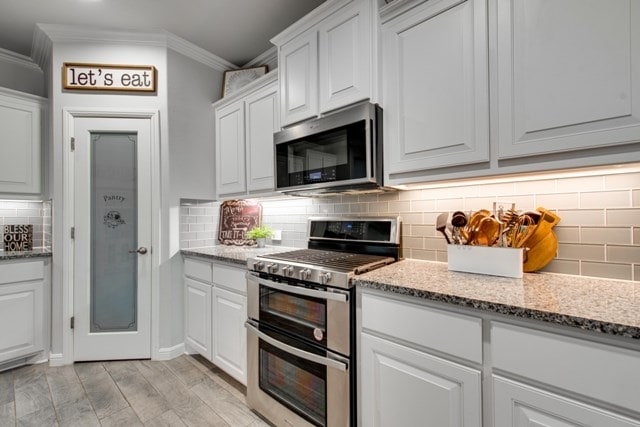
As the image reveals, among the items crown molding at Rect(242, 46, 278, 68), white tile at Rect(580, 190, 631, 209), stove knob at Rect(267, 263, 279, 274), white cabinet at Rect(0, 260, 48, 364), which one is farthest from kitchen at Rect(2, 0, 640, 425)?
stove knob at Rect(267, 263, 279, 274)

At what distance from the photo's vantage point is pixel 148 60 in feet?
8.29

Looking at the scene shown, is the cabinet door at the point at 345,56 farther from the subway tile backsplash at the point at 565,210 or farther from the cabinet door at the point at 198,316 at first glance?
the cabinet door at the point at 198,316

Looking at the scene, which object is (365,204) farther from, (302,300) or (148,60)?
(148,60)

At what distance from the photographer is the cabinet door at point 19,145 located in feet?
8.13

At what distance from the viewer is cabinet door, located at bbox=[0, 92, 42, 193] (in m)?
2.48

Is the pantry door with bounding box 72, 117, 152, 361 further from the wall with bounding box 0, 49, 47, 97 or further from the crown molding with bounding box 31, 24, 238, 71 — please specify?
the wall with bounding box 0, 49, 47, 97

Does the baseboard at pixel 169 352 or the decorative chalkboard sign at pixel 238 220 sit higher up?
the decorative chalkboard sign at pixel 238 220

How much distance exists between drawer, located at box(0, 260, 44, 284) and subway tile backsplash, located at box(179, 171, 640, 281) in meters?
2.47

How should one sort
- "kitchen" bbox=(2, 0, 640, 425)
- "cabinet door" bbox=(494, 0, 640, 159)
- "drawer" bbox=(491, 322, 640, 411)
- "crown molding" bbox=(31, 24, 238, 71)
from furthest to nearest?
"crown molding" bbox=(31, 24, 238, 71), "kitchen" bbox=(2, 0, 640, 425), "cabinet door" bbox=(494, 0, 640, 159), "drawer" bbox=(491, 322, 640, 411)

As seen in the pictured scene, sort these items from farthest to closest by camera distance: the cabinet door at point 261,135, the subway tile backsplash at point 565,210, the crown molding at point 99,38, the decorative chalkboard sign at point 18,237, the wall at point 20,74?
the wall at point 20,74
the decorative chalkboard sign at point 18,237
the crown molding at point 99,38
the cabinet door at point 261,135
the subway tile backsplash at point 565,210

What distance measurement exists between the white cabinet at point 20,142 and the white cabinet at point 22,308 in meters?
0.67

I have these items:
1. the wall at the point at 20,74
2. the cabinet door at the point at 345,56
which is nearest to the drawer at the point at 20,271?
the wall at the point at 20,74

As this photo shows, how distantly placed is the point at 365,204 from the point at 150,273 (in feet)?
6.06

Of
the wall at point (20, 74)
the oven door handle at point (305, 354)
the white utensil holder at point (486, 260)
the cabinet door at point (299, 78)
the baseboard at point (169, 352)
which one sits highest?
the wall at point (20, 74)
